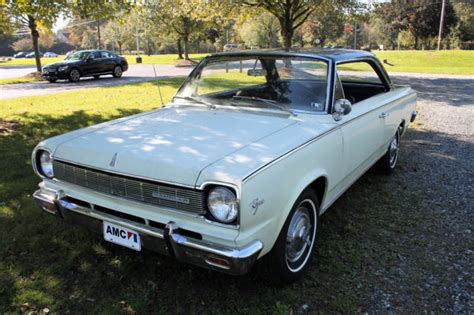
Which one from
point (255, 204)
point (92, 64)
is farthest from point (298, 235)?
point (92, 64)

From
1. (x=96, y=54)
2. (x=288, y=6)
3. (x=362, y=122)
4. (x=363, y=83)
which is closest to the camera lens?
(x=362, y=122)

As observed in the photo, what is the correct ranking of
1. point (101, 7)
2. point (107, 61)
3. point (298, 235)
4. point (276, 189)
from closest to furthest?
point (276, 189), point (298, 235), point (101, 7), point (107, 61)

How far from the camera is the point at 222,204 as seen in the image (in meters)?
2.30

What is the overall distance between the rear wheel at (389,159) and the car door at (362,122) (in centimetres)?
48

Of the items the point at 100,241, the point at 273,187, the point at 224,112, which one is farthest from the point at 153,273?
the point at 224,112

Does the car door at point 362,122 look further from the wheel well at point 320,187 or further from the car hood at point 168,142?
the car hood at point 168,142

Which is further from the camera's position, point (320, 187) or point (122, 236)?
point (320, 187)

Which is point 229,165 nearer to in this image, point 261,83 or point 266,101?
point 266,101

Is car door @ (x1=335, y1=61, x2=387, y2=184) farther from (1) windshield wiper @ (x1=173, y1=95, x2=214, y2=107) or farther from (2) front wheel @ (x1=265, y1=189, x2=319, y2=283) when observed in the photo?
(1) windshield wiper @ (x1=173, y1=95, x2=214, y2=107)

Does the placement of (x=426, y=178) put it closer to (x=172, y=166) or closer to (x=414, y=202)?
(x=414, y=202)

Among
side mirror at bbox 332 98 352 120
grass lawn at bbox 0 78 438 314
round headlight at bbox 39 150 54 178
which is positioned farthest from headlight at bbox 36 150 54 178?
side mirror at bbox 332 98 352 120

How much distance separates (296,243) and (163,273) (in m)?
1.07

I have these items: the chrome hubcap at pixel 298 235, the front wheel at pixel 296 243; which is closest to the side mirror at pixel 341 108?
the front wheel at pixel 296 243

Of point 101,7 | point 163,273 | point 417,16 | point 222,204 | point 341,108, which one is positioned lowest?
point 163,273
